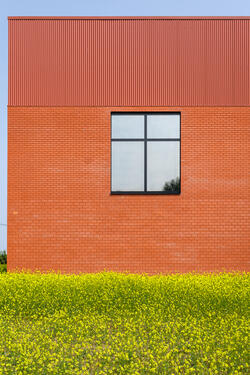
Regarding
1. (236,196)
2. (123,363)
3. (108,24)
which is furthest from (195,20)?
(123,363)

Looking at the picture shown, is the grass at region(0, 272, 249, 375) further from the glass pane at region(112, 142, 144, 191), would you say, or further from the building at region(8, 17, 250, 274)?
the glass pane at region(112, 142, 144, 191)

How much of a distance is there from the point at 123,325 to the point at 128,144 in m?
5.50

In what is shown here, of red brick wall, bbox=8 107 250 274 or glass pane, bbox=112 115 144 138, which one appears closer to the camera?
red brick wall, bbox=8 107 250 274

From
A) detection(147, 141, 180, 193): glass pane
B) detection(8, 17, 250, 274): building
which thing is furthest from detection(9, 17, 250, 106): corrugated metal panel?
detection(147, 141, 180, 193): glass pane

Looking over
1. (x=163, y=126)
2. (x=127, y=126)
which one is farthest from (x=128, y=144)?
(x=163, y=126)

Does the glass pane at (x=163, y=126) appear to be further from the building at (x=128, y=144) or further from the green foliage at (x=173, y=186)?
the green foliage at (x=173, y=186)

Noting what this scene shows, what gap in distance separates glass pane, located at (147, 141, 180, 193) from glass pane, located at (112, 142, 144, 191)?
23 cm

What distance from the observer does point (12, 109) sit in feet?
33.7

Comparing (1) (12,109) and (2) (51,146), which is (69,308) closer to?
(2) (51,146)

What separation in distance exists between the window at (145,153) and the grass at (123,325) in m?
2.65

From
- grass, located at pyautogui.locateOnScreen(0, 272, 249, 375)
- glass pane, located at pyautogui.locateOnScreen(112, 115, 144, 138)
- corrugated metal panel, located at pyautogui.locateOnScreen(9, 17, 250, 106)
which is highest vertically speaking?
→ corrugated metal panel, located at pyautogui.locateOnScreen(9, 17, 250, 106)

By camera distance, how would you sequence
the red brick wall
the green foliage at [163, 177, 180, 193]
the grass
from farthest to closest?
1. the green foliage at [163, 177, 180, 193]
2. the red brick wall
3. the grass

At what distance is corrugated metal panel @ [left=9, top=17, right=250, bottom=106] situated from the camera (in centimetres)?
1020

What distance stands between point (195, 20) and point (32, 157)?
6.33 m
